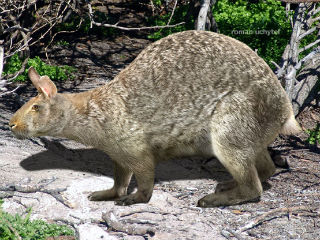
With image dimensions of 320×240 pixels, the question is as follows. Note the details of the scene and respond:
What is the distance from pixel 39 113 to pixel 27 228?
1185mm

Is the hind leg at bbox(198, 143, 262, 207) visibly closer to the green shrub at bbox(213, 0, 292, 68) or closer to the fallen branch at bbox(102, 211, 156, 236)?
the fallen branch at bbox(102, 211, 156, 236)

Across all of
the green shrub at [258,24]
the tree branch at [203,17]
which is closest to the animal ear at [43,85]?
the tree branch at [203,17]

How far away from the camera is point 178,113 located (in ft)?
18.4

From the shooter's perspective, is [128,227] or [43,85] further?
[43,85]

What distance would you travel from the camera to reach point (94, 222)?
524 cm

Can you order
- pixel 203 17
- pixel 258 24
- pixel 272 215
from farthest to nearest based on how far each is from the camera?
pixel 258 24, pixel 203 17, pixel 272 215

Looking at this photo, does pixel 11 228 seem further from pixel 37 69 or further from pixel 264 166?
pixel 37 69

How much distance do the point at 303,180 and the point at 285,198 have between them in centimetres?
57

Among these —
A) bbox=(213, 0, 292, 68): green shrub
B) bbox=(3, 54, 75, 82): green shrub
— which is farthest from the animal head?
bbox=(213, 0, 292, 68): green shrub

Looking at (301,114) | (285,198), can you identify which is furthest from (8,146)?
(301,114)

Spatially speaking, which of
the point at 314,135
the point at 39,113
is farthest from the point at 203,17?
the point at 39,113

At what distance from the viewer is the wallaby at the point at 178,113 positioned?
5449mm

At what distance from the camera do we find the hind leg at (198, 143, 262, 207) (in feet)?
18.0

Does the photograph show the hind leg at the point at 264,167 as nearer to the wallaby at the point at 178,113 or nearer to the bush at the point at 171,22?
the wallaby at the point at 178,113
